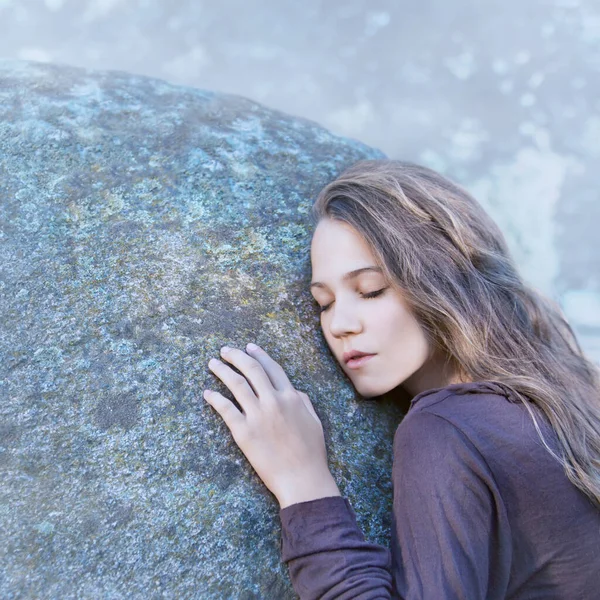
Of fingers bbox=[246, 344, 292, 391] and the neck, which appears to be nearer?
fingers bbox=[246, 344, 292, 391]

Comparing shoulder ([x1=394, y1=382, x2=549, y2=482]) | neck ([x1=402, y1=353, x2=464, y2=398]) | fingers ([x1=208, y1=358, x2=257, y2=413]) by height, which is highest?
fingers ([x1=208, y1=358, x2=257, y2=413])

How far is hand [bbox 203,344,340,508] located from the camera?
2.10 metres

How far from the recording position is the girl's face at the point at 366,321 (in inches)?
98.5

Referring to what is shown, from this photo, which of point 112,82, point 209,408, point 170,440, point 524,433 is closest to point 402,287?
point 524,433

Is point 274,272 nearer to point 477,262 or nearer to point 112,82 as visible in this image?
point 477,262

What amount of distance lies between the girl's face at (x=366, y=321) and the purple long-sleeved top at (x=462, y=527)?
35cm

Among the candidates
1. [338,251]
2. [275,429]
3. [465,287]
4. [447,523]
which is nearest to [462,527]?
[447,523]

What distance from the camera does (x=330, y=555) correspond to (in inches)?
77.0

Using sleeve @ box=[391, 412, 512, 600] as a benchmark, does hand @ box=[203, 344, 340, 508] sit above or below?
above

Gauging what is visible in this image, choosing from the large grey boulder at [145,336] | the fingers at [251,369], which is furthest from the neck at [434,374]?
the fingers at [251,369]

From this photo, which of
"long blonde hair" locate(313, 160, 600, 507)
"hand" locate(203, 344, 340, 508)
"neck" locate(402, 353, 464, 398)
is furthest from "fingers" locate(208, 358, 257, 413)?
"neck" locate(402, 353, 464, 398)

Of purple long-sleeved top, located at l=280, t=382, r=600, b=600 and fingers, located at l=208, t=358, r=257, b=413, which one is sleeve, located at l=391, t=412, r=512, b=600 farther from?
fingers, located at l=208, t=358, r=257, b=413

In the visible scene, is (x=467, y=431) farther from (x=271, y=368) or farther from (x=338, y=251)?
(x=338, y=251)

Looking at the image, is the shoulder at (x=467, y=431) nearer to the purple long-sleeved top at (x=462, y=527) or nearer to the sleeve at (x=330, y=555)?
the purple long-sleeved top at (x=462, y=527)
